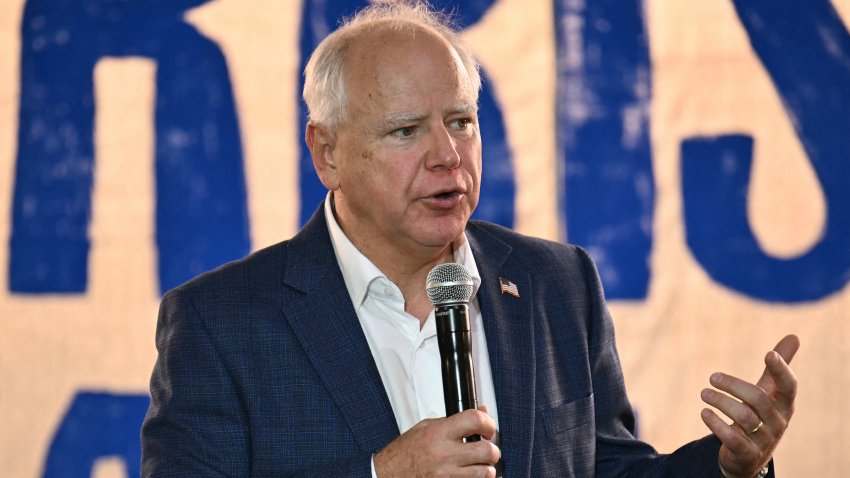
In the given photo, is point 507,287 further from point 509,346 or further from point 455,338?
point 455,338

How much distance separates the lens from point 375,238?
2305 mm

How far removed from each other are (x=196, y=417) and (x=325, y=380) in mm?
256

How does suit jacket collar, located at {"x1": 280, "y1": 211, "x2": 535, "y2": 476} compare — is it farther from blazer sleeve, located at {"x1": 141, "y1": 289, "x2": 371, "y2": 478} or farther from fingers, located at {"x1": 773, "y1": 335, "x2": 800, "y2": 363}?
fingers, located at {"x1": 773, "y1": 335, "x2": 800, "y2": 363}

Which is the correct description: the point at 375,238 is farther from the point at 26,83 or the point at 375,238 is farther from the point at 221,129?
the point at 26,83

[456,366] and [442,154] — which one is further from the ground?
[442,154]

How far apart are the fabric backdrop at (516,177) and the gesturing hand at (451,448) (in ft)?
4.83

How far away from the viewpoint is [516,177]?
323 cm

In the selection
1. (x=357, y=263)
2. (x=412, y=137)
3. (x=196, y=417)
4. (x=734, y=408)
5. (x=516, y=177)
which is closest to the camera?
(x=734, y=408)

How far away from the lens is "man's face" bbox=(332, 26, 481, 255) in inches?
84.9

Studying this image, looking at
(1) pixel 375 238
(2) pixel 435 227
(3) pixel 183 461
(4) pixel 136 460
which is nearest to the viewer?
(3) pixel 183 461

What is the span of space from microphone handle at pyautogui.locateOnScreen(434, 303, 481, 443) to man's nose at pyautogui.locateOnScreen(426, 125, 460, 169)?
19.5 inches

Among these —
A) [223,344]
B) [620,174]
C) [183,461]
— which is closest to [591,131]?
[620,174]

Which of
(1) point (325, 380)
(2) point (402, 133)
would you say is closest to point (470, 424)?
(1) point (325, 380)

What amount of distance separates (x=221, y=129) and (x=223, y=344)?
1.16 metres
